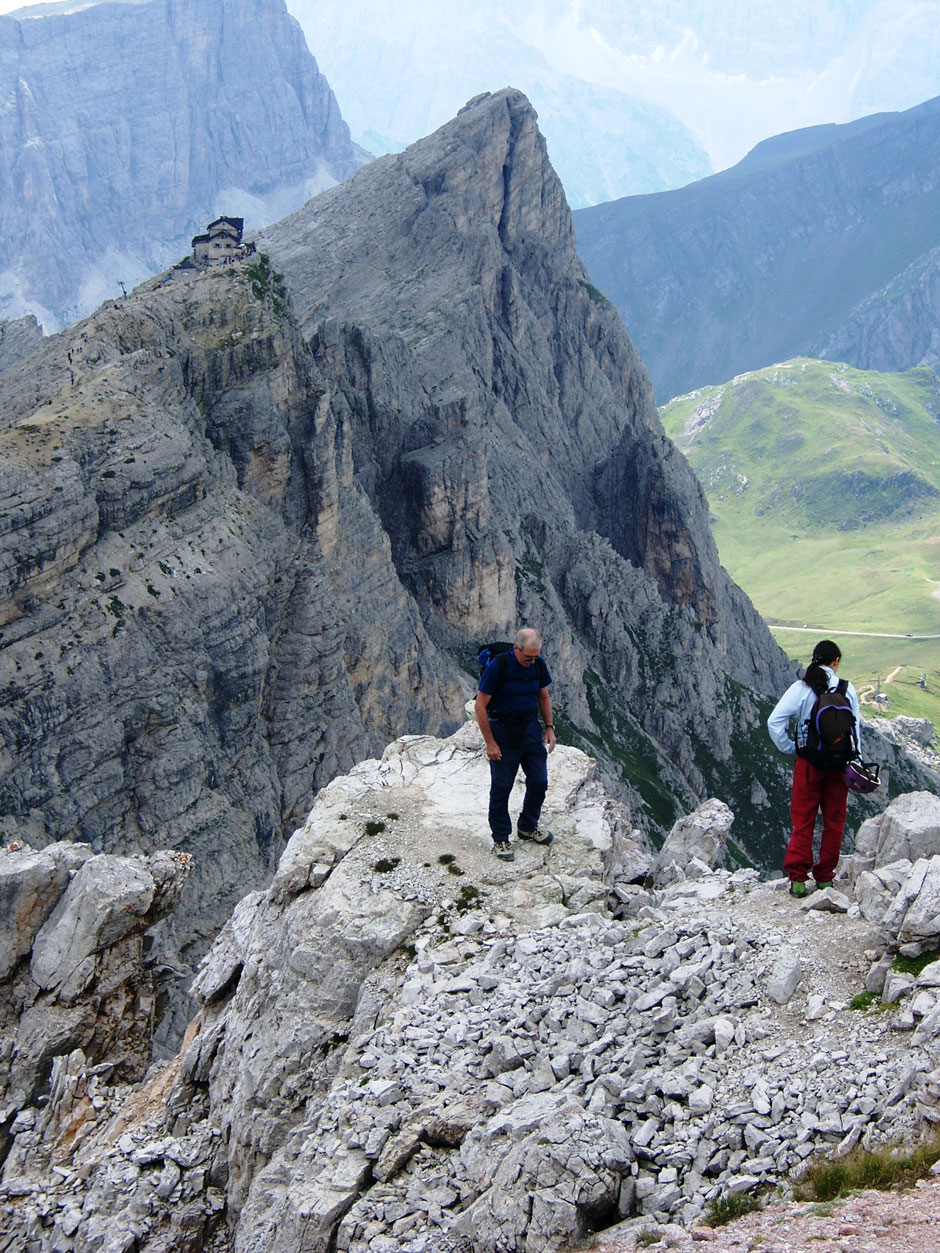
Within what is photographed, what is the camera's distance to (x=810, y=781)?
635 inches

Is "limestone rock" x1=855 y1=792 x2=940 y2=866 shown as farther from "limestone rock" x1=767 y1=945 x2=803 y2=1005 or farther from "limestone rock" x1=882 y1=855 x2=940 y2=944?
"limestone rock" x1=767 y1=945 x2=803 y2=1005

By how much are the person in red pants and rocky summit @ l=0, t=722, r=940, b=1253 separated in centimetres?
65

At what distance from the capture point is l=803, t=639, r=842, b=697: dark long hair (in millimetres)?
15859

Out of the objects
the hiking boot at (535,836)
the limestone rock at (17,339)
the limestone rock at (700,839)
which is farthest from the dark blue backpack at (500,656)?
the limestone rock at (17,339)

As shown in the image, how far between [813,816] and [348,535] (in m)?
60.7

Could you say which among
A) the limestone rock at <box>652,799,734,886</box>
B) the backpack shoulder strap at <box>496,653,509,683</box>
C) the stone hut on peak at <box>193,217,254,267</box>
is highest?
the stone hut on peak at <box>193,217,254,267</box>

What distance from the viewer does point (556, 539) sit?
117m

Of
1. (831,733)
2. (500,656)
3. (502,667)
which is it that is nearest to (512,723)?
(502,667)

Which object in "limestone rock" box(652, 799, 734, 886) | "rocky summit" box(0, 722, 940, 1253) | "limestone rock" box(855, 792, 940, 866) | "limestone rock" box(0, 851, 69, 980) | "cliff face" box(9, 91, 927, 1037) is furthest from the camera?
"cliff face" box(9, 91, 927, 1037)

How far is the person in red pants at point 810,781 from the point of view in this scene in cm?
1592

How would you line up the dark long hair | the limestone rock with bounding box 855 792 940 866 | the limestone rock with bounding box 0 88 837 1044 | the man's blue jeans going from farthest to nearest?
the limestone rock with bounding box 0 88 837 1044, the man's blue jeans, the limestone rock with bounding box 855 792 940 866, the dark long hair

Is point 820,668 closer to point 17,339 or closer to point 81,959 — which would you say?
point 81,959

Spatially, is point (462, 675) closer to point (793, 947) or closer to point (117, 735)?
point (117, 735)

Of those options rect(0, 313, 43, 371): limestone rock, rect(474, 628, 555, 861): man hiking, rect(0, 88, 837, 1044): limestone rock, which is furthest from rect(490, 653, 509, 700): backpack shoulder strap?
rect(0, 313, 43, 371): limestone rock
